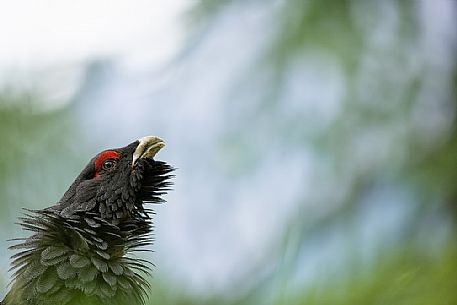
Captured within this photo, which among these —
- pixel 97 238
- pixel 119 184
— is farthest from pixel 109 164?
pixel 97 238

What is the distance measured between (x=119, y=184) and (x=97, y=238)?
15.0 inches

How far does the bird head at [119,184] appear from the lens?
233 centimetres

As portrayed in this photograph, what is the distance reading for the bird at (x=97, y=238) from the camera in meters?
1.82

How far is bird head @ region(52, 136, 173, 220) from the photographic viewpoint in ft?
7.64

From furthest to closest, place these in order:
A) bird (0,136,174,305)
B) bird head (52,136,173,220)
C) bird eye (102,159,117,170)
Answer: bird eye (102,159,117,170), bird head (52,136,173,220), bird (0,136,174,305)

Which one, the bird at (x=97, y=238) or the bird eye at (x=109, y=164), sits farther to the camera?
the bird eye at (x=109, y=164)

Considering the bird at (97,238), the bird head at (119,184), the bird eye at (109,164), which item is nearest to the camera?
the bird at (97,238)

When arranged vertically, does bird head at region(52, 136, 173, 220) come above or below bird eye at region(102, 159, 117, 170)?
below

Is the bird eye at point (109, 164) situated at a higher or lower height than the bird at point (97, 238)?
higher

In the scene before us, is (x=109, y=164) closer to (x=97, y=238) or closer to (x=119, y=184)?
(x=119, y=184)

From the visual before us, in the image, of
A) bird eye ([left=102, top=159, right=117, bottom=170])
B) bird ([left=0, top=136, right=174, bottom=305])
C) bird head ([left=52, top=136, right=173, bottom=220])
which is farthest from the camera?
bird eye ([left=102, top=159, right=117, bottom=170])

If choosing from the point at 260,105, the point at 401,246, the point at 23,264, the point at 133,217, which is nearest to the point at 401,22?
the point at 260,105

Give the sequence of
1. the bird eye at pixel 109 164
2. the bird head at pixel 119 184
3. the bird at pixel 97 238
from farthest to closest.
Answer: the bird eye at pixel 109 164 → the bird head at pixel 119 184 → the bird at pixel 97 238

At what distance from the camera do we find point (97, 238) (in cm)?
215
